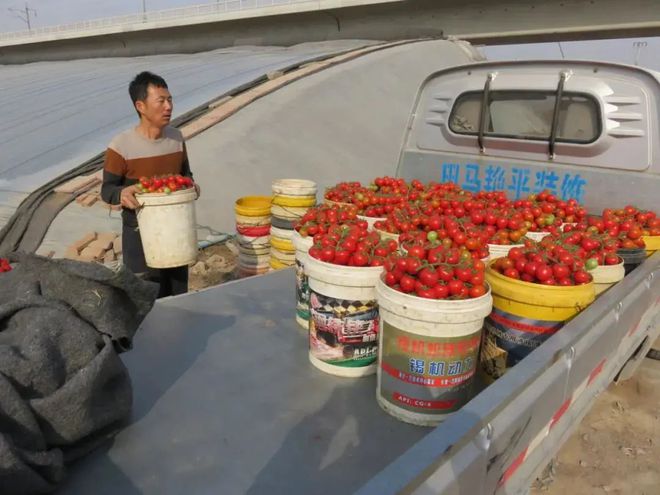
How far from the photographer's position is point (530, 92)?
418 cm

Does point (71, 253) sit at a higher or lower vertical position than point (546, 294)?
lower

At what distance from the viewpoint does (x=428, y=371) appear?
179cm

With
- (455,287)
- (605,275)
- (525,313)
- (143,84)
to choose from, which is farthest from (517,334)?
(143,84)

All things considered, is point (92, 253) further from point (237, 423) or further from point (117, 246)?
point (237, 423)

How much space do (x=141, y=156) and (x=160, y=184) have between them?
1.18ft

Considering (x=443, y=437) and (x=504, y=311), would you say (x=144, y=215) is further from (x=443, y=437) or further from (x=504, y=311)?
(x=443, y=437)

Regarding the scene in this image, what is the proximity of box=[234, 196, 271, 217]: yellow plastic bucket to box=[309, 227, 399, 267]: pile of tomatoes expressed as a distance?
3497 mm

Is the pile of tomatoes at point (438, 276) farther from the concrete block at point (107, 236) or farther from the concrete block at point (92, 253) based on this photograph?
the concrete block at point (107, 236)

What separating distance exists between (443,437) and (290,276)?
2365mm

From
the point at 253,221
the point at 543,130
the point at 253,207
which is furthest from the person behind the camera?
the point at 253,207

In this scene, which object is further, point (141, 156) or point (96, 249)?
point (96, 249)

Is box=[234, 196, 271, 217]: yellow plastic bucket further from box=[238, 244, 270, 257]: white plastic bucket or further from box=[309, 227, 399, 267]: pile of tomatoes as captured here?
box=[309, 227, 399, 267]: pile of tomatoes

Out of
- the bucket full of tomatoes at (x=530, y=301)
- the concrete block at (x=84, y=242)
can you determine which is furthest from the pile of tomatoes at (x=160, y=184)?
the concrete block at (x=84, y=242)

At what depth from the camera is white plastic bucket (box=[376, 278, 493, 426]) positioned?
1.74m
